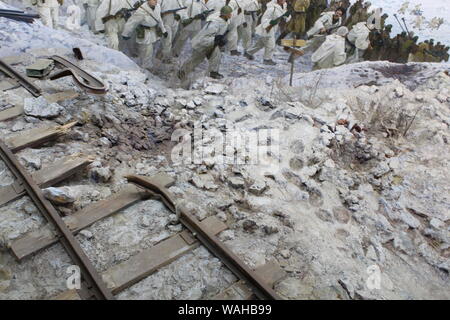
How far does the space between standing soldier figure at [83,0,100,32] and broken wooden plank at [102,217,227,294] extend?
8.40 m

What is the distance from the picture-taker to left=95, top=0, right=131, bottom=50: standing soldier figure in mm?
8922

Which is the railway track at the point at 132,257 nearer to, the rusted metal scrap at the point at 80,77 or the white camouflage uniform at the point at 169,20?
the rusted metal scrap at the point at 80,77

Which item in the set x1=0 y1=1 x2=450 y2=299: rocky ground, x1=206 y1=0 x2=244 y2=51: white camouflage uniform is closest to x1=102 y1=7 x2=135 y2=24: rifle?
x1=0 y1=1 x2=450 y2=299: rocky ground

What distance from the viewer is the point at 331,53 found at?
955 cm

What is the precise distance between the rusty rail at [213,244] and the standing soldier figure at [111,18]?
5825 mm

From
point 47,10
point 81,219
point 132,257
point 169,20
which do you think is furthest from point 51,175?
point 169,20

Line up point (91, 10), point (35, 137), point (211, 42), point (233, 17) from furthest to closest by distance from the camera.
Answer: point (91, 10)
point (233, 17)
point (211, 42)
point (35, 137)

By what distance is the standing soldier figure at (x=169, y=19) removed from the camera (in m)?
9.81

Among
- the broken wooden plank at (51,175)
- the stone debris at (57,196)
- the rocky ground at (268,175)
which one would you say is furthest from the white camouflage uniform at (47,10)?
the stone debris at (57,196)

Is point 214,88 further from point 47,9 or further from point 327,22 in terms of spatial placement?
point 327,22

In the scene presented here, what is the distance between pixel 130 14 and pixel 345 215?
697cm

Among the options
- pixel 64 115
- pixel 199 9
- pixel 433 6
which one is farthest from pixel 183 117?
pixel 433 6

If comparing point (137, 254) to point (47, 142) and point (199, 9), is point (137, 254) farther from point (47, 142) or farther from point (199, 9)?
point (199, 9)

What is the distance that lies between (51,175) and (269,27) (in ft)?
24.9
